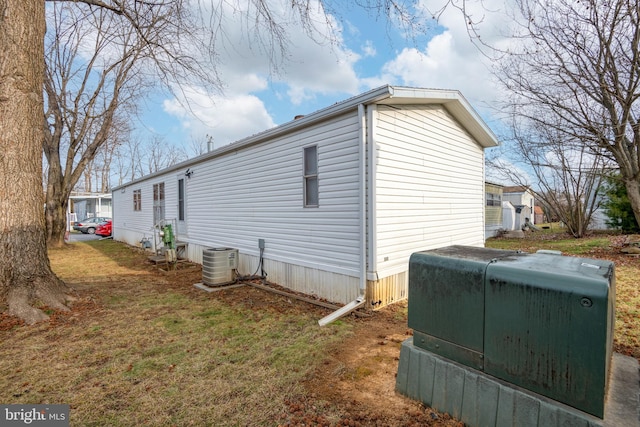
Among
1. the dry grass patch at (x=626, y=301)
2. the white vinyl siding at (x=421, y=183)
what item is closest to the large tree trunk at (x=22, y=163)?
the white vinyl siding at (x=421, y=183)

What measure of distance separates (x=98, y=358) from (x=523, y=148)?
673 inches

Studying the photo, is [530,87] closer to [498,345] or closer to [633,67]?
[633,67]

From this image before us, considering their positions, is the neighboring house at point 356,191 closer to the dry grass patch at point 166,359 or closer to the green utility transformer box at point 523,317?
the dry grass patch at point 166,359

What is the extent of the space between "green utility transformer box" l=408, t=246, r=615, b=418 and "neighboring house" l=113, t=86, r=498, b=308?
2.47 m

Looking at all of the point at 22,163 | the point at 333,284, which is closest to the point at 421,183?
the point at 333,284

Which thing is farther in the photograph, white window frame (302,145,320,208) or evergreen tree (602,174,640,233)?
evergreen tree (602,174,640,233)

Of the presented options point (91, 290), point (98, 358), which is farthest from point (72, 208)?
point (98, 358)

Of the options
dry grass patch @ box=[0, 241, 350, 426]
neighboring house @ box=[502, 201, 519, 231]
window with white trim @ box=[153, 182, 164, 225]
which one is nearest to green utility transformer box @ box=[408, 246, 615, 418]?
dry grass patch @ box=[0, 241, 350, 426]

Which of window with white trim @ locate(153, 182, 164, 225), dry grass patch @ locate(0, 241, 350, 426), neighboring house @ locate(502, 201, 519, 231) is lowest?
dry grass patch @ locate(0, 241, 350, 426)

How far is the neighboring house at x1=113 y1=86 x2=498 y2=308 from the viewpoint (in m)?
4.95

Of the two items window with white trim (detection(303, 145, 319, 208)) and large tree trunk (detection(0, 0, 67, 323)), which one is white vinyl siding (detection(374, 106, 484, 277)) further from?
large tree trunk (detection(0, 0, 67, 323))

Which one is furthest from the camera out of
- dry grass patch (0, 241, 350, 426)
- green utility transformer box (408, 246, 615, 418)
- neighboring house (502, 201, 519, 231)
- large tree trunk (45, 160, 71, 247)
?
neighboring house (502, 201, 519, 231)

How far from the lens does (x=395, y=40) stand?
3527mm

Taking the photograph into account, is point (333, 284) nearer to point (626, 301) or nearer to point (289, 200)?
point (289, 200)
